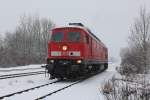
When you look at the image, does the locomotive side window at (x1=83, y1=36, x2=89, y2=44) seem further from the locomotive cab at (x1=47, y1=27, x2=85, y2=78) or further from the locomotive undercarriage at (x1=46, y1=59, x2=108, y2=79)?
the locomotive undercarriage at (x1=46, y1=59, x2=108, y2=79)

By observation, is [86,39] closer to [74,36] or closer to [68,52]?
[74,36]

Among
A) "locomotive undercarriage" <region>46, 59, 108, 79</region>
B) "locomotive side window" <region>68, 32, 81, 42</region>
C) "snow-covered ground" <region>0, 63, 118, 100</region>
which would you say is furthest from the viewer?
"locomotive side window" <region>68, 32, 81, 42</region>

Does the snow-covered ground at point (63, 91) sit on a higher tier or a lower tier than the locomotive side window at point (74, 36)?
lower

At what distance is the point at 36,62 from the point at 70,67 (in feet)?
148

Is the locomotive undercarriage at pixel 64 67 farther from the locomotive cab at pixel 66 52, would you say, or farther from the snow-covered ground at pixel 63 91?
the snow-covered ground at pixel 63 91

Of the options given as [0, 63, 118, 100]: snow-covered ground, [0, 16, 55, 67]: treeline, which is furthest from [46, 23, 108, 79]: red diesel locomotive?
[0, 16, 55, 67]: treeline

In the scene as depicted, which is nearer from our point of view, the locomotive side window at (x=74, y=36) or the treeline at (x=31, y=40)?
the locomotive side window at (x=74, y=36)

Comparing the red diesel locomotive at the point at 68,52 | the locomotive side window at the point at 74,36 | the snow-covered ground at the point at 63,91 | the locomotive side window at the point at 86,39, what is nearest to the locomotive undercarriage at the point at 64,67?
the red diesel locomotive at the point at 68,52

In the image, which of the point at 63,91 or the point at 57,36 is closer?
the point at 63,91

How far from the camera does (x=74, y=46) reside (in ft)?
62.2

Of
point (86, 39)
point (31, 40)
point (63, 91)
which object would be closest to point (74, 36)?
point (86, 39)

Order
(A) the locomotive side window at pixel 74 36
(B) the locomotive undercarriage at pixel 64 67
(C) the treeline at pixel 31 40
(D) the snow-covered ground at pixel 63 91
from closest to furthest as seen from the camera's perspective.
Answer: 1. (D) the snow-covered ground at pixel 63 91
2. (B) the locomotive undercarriage at pixel 64 67
3. (A) the locomotive side window at pixel 74 36
4. (C) the treeline at pixel 31 40

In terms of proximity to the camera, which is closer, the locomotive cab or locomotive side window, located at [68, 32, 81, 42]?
the locomotive cab

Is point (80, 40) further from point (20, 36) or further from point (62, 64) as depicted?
point (20, 36)
